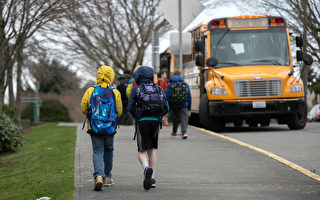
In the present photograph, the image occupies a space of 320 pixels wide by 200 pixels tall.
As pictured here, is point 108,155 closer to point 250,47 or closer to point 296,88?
point 296,88

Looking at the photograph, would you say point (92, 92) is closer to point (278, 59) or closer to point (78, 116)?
point (278, 59)

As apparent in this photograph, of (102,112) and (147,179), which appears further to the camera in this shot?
(102,112)

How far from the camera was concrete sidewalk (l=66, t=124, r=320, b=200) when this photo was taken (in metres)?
7.10

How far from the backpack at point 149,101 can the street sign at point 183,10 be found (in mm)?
7845

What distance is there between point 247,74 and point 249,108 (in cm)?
85

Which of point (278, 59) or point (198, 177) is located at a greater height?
point (278, 59)

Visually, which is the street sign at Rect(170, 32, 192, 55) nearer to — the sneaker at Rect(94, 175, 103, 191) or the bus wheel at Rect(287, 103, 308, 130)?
the bus wheel at Rect(287, 103, 308, 130)

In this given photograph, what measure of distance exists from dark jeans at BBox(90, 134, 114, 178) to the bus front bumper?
8334mm

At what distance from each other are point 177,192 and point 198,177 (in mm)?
1133

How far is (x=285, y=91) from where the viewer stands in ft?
52.3

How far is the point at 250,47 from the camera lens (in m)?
16.8

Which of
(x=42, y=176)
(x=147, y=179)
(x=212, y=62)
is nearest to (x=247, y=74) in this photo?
(x=212, y=62)

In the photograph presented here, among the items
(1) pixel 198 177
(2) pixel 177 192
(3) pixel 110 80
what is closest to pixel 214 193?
(2) pixel 177 192

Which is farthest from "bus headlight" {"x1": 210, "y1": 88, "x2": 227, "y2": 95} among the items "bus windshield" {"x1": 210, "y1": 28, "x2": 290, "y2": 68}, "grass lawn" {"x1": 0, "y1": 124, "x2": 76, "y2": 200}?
"grass lawn" {"x1": 0, "y1": 124, "x2": 76, "y2": 200}
